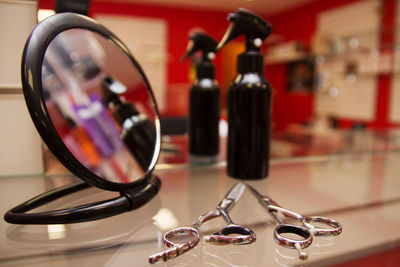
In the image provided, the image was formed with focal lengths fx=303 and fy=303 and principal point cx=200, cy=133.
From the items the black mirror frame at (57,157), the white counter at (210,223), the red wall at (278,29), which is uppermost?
the red wall at (278,29)

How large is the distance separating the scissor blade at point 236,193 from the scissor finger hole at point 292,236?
0.08m

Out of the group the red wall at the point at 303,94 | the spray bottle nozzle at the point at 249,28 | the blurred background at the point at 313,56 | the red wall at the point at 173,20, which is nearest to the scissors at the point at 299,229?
the spray bottle nozzle at the point at 249,28

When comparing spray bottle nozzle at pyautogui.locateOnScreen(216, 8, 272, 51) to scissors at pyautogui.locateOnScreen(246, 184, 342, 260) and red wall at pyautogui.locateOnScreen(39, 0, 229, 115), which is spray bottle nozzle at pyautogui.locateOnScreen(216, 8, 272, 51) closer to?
scissors at pyautogui.locateOnScreen(246, 184, 342, 260)

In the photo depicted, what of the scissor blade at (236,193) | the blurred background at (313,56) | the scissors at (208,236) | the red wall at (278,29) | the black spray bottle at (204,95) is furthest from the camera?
the red wall at (278,29)

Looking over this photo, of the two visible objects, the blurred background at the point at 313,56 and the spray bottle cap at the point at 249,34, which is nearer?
the spray bottle cap at the point at 249,34

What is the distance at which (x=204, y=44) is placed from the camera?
53 cm

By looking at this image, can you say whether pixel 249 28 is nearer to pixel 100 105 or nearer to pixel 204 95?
pixel 204 95

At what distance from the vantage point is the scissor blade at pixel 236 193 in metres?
0.35

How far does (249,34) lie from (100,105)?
52 cm

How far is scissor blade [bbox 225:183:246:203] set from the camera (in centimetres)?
35

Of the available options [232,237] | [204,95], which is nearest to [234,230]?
[232,237]

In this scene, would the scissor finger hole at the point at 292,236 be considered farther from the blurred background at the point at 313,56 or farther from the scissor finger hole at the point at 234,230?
the blurred background at the point at 313,56

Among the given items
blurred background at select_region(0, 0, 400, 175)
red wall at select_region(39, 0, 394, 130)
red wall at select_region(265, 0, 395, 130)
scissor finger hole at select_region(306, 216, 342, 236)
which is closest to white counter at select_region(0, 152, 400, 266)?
scissor finger hole at select_region(306, 216, 342, 236)

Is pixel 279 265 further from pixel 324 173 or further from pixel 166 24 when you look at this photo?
pixel 166 24
